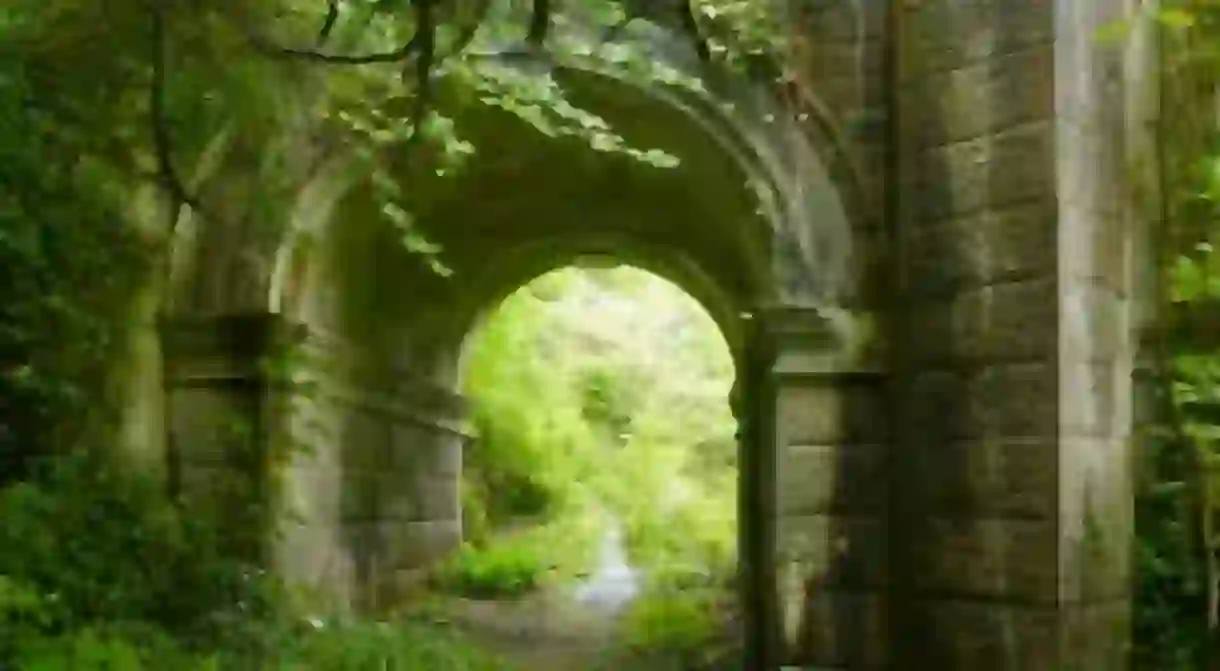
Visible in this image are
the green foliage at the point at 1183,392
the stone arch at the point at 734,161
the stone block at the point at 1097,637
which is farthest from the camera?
the stone arch at the point at 734,161

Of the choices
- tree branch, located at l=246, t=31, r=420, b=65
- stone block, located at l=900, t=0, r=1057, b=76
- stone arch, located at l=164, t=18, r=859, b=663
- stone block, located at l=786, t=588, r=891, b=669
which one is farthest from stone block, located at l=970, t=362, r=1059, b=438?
tree branch, located at l=246, t=31, r=420, b=65

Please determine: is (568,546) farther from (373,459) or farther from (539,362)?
(373,459)

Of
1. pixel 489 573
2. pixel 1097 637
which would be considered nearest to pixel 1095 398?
pixel 1097 637

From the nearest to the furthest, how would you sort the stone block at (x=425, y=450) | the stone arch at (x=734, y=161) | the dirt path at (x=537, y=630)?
1. the stone arch at (x=734, y=161)
2. the dirt path at (x=537, y=630)
3. the stone block at (x=425, y=450)

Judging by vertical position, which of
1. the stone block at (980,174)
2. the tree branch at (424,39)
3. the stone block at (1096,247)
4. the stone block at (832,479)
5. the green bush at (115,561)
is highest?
the tree branch at (424,39)

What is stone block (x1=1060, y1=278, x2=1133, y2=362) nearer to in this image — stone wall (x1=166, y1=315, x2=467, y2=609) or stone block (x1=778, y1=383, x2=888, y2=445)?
stone block (x1=778, y1=383, x2=888, y2=445)

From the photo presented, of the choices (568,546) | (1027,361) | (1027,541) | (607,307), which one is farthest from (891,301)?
(607,307)

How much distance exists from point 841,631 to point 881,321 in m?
1.50

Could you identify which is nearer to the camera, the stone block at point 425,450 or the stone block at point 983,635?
the stone block at point 983,635

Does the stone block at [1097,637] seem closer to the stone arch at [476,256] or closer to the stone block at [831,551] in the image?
the stone block at [831,551]

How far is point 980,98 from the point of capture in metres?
5.82

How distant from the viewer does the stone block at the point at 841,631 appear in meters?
6.37

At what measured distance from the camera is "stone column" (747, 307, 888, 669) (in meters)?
6.41

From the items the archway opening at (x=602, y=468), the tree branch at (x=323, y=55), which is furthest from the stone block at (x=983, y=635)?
the tree branch at (x=323, y=55)
